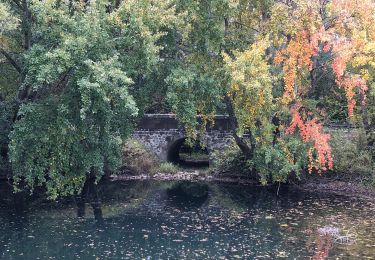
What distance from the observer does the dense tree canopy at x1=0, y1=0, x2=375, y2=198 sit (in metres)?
16.9

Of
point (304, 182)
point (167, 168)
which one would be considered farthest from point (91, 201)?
point (304, 182)

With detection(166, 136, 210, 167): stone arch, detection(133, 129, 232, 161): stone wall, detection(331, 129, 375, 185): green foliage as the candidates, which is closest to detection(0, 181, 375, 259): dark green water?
detection(331, 129, 375, 185): green foliage

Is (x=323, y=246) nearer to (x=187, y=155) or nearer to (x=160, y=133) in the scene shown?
(x=160, y=133)

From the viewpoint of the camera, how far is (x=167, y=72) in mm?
20359

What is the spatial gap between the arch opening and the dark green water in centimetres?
491

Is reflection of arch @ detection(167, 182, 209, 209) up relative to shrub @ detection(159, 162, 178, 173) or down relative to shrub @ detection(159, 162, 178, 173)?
down

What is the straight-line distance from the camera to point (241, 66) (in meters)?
18.8

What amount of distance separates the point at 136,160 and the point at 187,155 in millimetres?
7857

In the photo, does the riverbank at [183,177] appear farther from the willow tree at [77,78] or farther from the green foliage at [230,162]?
the willow tree at [77,78]

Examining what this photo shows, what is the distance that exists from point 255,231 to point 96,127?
6253 mm

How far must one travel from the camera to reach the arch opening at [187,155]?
28312 millimetres

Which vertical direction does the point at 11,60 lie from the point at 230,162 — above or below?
above

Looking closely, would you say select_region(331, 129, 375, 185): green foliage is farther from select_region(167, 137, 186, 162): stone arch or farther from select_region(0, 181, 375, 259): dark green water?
select_region(167, 137, 186, 162): stone arch

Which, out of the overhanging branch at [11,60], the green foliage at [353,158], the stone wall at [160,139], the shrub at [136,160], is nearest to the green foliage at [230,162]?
the stone wall at [160,139]
